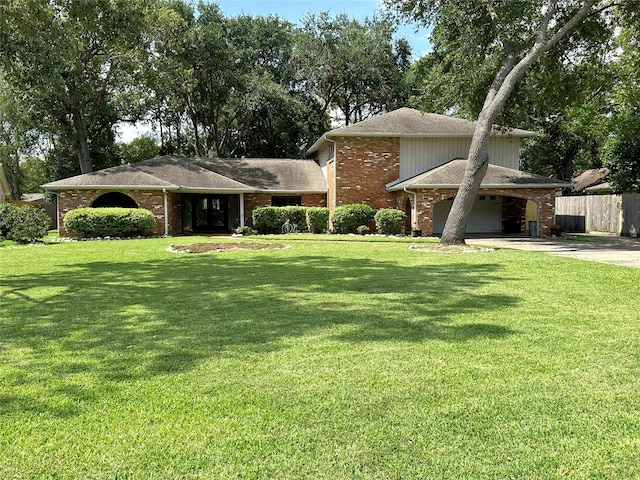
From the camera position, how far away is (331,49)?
1384 inches

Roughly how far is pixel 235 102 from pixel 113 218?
16234 millimetres

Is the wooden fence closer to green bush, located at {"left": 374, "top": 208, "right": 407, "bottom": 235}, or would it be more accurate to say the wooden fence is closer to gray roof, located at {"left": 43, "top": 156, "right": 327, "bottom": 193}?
green bush, located at {"left": 374, "top": 208, "right": 407, "bottom": 235}

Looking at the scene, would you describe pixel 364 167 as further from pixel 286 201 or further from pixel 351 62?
pixel 351 62

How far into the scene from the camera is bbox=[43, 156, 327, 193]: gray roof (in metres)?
22.2

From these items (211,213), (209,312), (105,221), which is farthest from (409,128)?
(209,312)

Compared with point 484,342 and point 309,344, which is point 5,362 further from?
point 484,342

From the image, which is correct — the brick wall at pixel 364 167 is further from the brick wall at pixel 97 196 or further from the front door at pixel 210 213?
the brick wall at pixel 97 196

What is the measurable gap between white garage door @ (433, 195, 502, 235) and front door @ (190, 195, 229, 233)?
11.9 metres

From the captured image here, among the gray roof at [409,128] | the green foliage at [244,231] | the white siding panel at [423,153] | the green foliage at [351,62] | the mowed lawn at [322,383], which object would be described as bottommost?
the mowed lawn at [322,383]

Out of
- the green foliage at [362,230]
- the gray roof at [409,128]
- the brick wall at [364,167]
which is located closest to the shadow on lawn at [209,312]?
the green foliage at [362,230]

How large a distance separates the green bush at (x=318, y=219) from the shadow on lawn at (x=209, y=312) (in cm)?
1256

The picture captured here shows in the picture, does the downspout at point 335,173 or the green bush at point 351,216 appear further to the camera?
the downspout at point 335,173

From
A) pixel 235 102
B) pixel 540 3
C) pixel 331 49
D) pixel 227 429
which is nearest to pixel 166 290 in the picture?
pixel 227 429

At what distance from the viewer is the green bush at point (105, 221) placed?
2038cm
